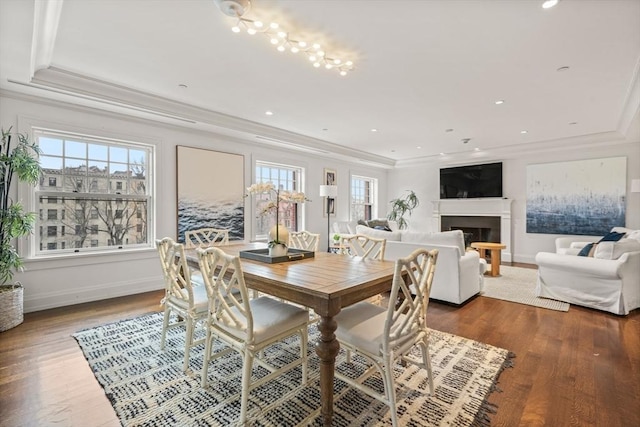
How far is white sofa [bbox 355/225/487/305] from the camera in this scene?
347 cm

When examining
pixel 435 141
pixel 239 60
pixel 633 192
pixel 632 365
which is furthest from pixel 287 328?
pixel 633 192

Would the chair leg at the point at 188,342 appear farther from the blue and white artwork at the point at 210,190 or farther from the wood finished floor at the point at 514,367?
the blue and white artwork at the point at 210,190

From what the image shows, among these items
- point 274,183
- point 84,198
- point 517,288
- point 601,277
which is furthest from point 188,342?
point 517,288

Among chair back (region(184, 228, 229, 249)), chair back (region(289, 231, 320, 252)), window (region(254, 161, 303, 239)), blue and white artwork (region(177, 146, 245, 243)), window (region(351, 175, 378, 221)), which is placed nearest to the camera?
chair back (region(184, 228, 229, 249))

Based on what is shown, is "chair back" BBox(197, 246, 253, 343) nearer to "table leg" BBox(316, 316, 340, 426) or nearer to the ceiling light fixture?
"table leg" BBox(316, 316, 340, 426)

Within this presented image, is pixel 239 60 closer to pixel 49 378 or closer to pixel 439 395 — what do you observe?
pixel 49 378

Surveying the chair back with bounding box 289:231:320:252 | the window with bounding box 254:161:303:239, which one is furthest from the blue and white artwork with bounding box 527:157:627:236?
the chair back with bounding box 289:231:320:252

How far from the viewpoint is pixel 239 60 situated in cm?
273

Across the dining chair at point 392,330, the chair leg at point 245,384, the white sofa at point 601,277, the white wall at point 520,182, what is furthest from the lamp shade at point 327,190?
the chair leg at point 245,384

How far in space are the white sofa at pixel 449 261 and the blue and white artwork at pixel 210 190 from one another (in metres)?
2.49

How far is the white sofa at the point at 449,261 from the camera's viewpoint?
3.47m

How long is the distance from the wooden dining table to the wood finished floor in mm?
966

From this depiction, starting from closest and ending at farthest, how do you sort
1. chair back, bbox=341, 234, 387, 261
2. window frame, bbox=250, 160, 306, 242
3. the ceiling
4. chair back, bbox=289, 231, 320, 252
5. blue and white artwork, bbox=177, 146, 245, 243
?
the ceiling, chair back, bbox=341, 234, 387, 261, chair back, bbox=289, 231, 320, 252, blue and white artwork, bbox=177, 146, 245, 243, window frame, bbox=250, 160, 306, 242

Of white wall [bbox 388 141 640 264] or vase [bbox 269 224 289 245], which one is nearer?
vase [bbox 269 224 289 245]
